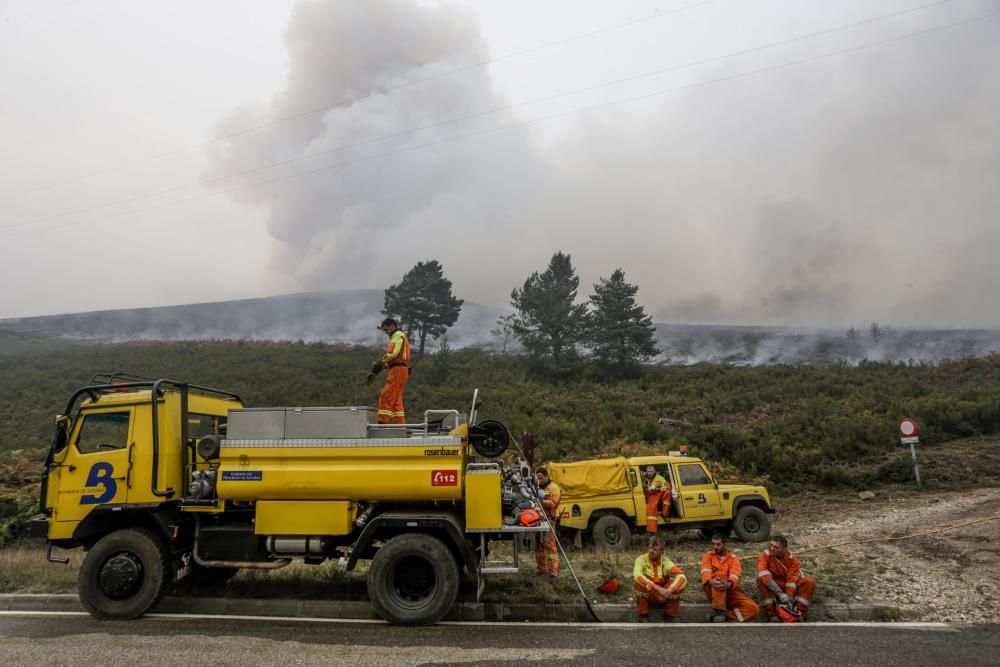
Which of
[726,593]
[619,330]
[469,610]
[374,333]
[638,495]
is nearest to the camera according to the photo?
[469,610]

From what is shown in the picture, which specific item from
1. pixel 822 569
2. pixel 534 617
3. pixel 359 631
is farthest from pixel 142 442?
pixel 822 569

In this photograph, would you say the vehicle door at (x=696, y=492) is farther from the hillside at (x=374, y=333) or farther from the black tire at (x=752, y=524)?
the hillside at (x=374, y=333)

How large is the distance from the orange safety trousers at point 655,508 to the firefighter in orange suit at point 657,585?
15.0 feet

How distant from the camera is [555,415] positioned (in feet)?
83.3

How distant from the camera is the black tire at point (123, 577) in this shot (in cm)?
678

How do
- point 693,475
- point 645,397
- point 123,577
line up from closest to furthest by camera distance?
point 123,577, point 693,475, point 645,397

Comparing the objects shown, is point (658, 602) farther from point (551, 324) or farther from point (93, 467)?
point (551, 324)

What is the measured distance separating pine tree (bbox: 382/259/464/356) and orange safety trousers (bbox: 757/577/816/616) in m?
32.0

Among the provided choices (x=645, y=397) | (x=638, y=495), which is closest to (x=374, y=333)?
(x=645, y=397)

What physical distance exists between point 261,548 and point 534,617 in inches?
131

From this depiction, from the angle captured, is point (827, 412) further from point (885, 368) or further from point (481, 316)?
point (481, 316)

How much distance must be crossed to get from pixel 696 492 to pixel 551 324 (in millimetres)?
22028

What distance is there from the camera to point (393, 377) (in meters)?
7.66

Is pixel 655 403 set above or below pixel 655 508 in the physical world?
above
